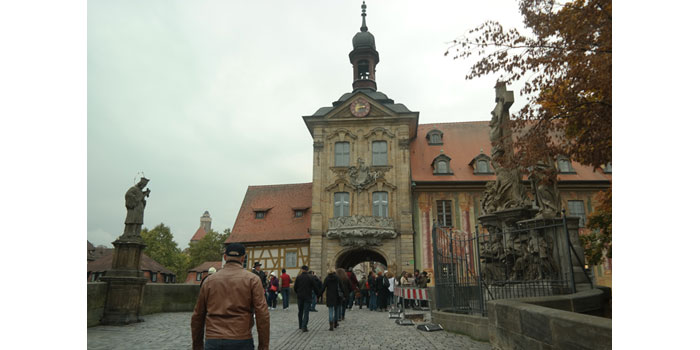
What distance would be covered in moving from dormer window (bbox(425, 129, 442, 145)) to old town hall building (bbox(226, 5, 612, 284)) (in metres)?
1.11

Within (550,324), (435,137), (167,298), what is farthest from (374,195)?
(550,324)

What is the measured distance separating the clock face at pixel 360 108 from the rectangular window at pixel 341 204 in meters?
5.20

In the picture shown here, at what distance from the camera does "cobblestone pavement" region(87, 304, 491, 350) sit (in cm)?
775

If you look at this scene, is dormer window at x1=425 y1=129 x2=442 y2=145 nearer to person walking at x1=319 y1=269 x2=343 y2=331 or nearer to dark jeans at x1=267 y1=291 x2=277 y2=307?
dark jeans at x1=267 y1=291 x2=277 y2=307

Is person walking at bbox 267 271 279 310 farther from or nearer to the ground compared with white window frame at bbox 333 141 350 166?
nearer to the ground

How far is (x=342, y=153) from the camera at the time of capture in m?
29.2

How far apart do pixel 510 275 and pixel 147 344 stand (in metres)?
6.84

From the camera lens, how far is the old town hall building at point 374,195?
2686cm

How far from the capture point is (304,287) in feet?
34.4

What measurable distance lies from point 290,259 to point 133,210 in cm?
1775

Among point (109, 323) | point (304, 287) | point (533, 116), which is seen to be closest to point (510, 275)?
point (533, 116)

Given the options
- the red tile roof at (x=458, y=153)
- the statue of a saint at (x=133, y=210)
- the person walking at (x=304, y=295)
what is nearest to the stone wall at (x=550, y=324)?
the person walking at (x=304, y=295)

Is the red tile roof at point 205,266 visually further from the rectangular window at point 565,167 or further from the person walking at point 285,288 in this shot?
the rectangular window at point 565,167

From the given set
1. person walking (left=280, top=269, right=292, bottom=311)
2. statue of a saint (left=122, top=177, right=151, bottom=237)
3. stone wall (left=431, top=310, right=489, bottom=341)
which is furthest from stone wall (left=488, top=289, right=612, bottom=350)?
person walking (left=280, top=269, right=292, bottom=311)
